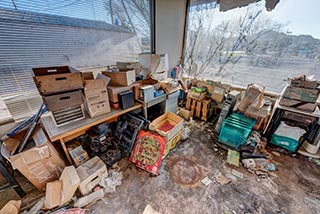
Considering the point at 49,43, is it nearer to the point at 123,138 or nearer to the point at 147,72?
the point at 147,72

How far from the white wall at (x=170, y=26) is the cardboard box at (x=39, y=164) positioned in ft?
8.22

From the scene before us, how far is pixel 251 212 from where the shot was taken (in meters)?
1.33

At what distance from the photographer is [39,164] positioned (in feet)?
4.49

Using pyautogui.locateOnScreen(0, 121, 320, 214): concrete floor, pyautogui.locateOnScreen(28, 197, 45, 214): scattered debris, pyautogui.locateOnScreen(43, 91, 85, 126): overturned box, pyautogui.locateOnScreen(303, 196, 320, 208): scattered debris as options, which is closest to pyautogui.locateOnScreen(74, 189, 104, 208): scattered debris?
pyautogui.locateOnScreen(0, 121, 320, 214): concrete floor

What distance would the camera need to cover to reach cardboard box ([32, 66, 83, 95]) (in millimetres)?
1252

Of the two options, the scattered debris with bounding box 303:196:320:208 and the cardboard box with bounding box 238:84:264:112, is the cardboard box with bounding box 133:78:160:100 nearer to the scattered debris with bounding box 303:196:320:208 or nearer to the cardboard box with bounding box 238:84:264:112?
the cardboard box with bounding box 238:84:264:112

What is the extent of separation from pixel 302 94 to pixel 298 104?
14 cm

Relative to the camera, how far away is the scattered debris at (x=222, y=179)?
1.61 m

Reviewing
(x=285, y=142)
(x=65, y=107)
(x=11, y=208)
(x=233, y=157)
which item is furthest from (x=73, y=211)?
(x=285, y=142)

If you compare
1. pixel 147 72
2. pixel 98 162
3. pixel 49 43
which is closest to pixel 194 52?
pixel 147 72

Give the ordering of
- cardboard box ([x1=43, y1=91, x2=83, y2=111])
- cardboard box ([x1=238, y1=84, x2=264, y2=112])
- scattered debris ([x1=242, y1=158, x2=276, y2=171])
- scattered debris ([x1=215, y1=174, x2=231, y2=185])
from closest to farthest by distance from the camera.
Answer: cardboard box ([x1=43, y1=91, x2=83, y2=111])
scattered debris ([x1=215, y1=174, x2=231, y2=185])
scattered debris ([x1=242, y1=158, x2=276, y2=171])
cardboard box ([x1=238, y1=84, x2=264, y2=112])

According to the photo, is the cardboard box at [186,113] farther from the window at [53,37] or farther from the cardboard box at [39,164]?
the cardboard box at [39,164]

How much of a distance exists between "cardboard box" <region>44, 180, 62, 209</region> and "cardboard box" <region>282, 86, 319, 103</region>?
2979mm

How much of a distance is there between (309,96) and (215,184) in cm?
167
